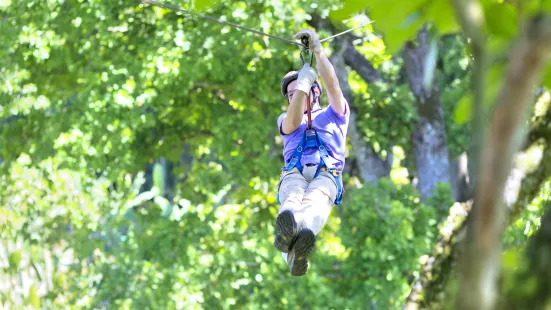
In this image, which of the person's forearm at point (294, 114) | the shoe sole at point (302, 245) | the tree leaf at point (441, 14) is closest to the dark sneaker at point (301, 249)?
the shoe sole at point (302, 245)

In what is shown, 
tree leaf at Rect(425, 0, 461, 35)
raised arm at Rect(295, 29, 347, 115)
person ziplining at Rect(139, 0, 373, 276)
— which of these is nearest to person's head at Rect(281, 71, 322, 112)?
person ziplining at Rect(139, 0, 373, 276)

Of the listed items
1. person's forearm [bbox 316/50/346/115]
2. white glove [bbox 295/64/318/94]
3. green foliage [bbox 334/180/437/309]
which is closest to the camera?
white glove [bbox 295/64/318/94]

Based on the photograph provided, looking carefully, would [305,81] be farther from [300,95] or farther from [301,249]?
[301,249]

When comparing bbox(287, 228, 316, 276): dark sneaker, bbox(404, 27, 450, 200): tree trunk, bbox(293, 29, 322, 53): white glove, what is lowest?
bbox(404, 27, 450, 200): tree trunk

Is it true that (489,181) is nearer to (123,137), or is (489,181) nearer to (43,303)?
(123,137)

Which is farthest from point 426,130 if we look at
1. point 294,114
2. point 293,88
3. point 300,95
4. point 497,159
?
point 497,159

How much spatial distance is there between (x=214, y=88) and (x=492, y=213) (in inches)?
438

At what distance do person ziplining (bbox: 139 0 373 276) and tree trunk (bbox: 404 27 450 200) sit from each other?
7132mm

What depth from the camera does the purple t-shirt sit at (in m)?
5.12

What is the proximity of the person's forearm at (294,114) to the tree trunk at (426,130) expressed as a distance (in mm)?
7339

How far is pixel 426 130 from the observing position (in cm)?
1235

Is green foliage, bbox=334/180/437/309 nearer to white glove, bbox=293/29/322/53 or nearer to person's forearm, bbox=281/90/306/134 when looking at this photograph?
person's forearm, bbox=281/90/306/134

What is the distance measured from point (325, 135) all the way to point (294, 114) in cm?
31

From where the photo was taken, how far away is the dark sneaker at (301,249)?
477cm
